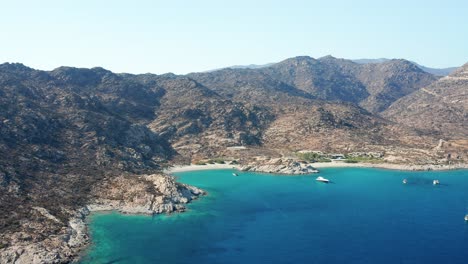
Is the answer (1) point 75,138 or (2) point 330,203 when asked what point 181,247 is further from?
(1) point 75,138

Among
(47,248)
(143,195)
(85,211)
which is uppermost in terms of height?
(143,195)

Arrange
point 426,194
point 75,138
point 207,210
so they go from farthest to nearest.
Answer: point 75,138 → point 426,194 → point 207,210

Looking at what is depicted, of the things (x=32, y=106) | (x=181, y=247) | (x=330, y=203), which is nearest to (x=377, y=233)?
(x=330, y=203)

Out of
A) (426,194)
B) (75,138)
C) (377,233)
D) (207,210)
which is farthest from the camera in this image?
(75,138)

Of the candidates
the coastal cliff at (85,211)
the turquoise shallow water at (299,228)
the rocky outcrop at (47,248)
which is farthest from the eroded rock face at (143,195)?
the rocky outcrop at (47,248)

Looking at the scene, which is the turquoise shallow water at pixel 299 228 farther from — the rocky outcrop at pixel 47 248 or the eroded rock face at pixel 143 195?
the eroded rock face at pixel 143 195

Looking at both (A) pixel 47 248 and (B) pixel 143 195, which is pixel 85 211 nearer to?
(B) pixel 143 195

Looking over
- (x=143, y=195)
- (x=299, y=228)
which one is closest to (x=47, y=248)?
(x=143, y=195)
